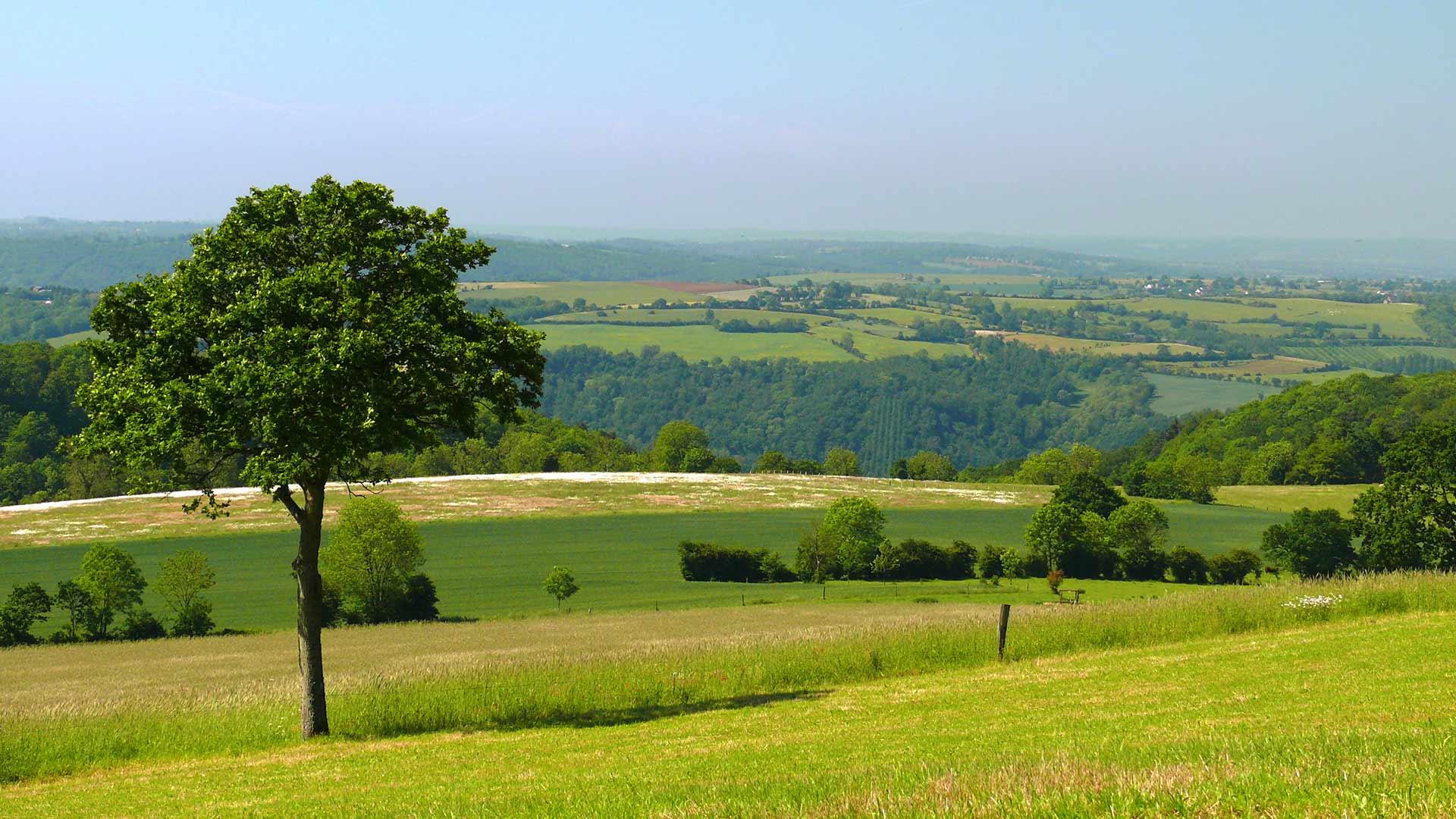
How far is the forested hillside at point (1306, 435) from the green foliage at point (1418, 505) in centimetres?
5263

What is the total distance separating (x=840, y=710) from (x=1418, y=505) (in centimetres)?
4144

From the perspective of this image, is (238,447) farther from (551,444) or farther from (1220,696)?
(551,444)

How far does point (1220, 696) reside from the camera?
1939 cm

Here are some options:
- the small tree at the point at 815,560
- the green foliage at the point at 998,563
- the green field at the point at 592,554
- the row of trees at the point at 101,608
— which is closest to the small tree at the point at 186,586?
the row of trees at the point at 101,608

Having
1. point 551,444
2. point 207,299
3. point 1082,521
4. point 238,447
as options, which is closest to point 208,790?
point 238,447

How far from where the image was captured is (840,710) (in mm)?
21312

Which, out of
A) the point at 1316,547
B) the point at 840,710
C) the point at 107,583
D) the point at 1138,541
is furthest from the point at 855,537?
the point at 840,710

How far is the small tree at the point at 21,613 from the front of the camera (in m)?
48.3

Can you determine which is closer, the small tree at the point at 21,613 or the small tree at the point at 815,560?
the small tree at the point at 21,613

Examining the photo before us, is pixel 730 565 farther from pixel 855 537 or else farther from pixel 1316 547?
pixel 1316 547

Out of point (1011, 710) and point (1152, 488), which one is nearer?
point (1011, 710)

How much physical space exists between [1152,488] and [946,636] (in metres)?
81.0

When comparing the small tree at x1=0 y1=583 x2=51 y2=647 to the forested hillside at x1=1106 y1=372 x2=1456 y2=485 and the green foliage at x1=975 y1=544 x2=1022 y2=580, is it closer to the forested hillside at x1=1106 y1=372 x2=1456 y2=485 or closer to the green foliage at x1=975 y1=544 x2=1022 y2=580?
the green foliage at x1=975 y1=544 x2=1022 y2=580

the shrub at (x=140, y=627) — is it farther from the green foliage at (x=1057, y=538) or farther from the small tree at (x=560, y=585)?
the green foliage at (x=1057, y=538)
